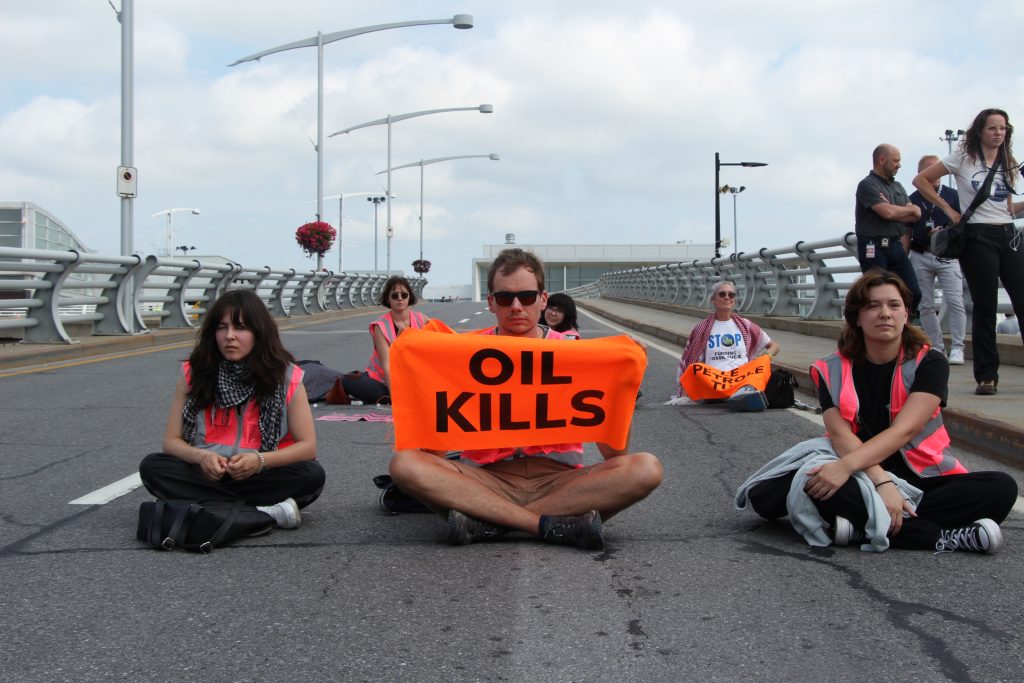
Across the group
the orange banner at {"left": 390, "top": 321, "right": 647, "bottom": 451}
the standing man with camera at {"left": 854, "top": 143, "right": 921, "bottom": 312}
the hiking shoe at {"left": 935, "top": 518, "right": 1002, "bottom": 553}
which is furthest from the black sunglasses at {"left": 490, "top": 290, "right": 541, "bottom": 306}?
the standing man with camera at {"left": 854, "top": 143, "right": 921, "bottom": 312}

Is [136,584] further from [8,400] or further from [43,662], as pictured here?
[8,400]

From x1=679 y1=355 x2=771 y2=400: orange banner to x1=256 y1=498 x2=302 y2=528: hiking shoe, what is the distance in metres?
5.52

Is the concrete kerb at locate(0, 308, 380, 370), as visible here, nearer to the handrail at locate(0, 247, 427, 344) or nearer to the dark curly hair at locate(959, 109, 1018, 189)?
the handrail at locate(0, 247, 427, 344)

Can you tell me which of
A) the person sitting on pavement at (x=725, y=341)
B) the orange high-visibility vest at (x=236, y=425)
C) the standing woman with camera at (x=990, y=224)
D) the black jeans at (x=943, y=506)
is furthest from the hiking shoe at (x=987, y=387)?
the orange high-visibility vest at (x=236, y=425)

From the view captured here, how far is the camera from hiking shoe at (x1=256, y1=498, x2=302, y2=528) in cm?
500

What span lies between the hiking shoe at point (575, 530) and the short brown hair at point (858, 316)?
1339 mm

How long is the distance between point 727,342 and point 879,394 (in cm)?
522

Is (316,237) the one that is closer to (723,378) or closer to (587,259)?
(723,378)

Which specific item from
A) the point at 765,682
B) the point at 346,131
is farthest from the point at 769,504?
the point at 346,131

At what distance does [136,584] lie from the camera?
13.7 feet

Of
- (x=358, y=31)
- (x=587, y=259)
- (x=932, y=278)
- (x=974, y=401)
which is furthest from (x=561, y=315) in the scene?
(x=587, y=259)

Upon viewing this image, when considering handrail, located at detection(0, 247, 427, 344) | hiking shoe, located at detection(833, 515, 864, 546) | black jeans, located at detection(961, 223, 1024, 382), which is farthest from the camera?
handrail, located at detection(0, 247, 427, 344)

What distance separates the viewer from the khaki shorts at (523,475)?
193 inches

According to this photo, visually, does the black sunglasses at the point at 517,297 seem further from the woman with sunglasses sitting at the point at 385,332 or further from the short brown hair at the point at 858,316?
the woman with sunglasses sitting at the point at 385,332
